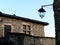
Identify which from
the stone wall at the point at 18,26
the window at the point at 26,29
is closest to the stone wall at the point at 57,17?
the stone wall at the point at 18,26

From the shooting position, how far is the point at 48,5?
1363 centimetres

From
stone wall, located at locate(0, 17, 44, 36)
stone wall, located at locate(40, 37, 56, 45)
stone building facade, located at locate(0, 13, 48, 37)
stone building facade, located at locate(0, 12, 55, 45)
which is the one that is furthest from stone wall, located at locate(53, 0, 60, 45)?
stone wall, located at locate(0, 17, 44, 36)

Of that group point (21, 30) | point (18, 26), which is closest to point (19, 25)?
point (18, 26)

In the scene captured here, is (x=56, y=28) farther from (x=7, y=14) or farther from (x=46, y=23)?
(x=46, y=23)

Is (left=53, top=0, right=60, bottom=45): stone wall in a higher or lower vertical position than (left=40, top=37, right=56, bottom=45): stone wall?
higher

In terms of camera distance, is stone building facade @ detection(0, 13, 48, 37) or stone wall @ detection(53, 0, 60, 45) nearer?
stone wall @ detection(53, 0, 60, 45)

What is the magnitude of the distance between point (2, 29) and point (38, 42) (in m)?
5.17

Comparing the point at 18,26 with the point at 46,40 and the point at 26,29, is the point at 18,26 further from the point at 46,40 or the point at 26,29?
the point at 46,40

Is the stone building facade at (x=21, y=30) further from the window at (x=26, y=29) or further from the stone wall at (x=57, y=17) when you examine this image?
the stone wall at (x=57, y=17)

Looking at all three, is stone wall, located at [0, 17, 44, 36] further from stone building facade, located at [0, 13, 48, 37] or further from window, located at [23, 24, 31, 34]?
window, located at [23, 24, 31, 34]

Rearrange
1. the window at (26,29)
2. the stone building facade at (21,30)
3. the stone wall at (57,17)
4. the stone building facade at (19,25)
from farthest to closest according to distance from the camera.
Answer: the window at (26,29)
the stone building facade at (19,25)
the stone building facade at (21,30)
the stone wall at (57,17)

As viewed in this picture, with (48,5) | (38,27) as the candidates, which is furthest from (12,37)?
(38,27)

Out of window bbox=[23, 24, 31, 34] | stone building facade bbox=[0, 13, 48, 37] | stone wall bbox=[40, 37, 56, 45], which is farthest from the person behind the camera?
window bbox=[23, 24, 31, 34]

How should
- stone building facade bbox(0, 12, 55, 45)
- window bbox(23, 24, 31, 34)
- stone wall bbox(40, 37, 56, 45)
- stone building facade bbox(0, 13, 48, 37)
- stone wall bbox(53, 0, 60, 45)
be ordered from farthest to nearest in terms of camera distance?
window bbox(23, 24, 31, 34)
stone building facade bbox(0, 13, 48, 37)
stone wall bbox(40, 37, 56, 45)
stone building facade bbox(0, 12, 55, 45)
stone wall bbox(53, 0, 60, 45)
